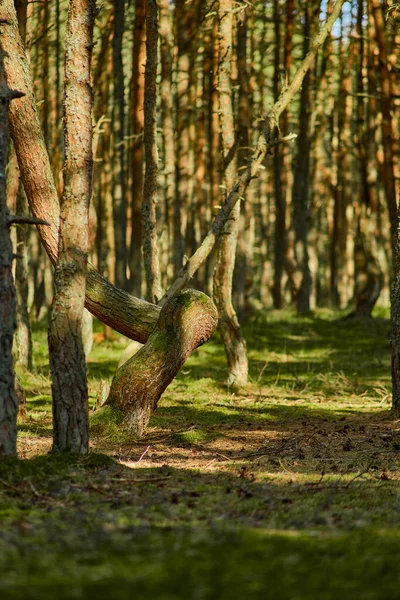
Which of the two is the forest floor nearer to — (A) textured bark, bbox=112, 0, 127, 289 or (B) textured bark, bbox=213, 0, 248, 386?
(B) textured bark, bbox=213, 0, 248, 386

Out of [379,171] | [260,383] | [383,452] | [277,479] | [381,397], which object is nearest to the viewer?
[277,479]

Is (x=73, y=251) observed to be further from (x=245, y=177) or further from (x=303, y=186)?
(x=303, y=186)

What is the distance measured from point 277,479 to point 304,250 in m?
17.7

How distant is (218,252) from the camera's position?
13414mm

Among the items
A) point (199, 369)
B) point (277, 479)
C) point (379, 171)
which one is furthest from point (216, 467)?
point (379, 171)

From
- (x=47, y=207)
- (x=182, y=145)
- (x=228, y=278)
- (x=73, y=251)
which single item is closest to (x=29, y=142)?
(x=47, y=207)

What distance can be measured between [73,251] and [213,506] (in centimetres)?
262

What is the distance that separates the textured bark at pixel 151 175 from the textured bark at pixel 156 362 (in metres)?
2.49

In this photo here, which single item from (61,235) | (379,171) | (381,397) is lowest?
(381,397)

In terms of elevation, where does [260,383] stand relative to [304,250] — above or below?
below

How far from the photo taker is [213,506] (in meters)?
5.30

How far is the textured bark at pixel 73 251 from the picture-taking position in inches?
253

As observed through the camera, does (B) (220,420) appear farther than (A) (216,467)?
Yes

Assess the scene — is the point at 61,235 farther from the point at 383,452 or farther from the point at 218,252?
the point at 218,252
